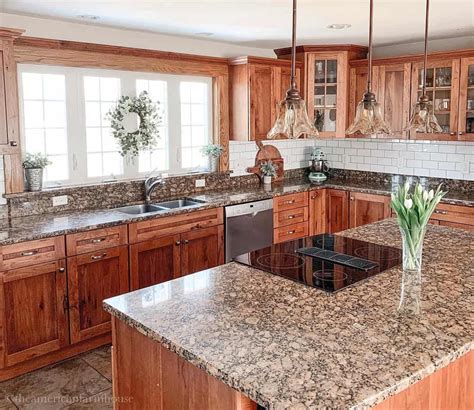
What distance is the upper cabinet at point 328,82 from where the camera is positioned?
18.5ft

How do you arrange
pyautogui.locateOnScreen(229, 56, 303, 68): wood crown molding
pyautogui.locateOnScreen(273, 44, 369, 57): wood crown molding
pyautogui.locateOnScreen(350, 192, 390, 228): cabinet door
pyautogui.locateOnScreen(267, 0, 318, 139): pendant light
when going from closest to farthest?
pyautogui.locateOnScreen(267, 0, 318, 139): pendant light
pyautogui.locateOnScreen(229, 56, 303, 68): wood crown molding
pyautogui.locateOnScreen(350, 192, 390, 228): cabinet door
pyautogui.locateOnScreen(273, 44, 369, 57): wood crown molding

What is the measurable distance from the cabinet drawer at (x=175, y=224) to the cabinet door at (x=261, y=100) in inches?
44.9

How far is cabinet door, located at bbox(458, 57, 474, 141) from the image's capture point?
4.89 metres

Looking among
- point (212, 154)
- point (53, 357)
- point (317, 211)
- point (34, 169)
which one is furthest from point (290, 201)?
point (53, 357)

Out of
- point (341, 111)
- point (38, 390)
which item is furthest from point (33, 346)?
point (341, 111)

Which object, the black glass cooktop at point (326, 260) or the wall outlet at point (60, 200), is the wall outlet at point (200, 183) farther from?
the black glass cooktop at point (326, 260)

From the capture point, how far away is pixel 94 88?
4523 millimetres

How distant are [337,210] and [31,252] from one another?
3.42 m

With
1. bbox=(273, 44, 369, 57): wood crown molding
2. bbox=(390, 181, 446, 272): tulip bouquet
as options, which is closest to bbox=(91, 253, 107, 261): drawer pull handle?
bbox=(390, 181, 446, 272): tulip bouquet

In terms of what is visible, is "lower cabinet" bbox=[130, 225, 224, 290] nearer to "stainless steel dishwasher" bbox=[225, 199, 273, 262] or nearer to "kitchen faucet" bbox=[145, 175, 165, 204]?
"stainless steel dishwasher" bbox=[225, 199, 273, 262]

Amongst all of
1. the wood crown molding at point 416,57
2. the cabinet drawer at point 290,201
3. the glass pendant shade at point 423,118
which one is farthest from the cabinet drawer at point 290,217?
the glass pendant shade at point 423,118

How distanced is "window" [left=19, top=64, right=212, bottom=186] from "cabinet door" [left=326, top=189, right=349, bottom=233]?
1526 millimetres

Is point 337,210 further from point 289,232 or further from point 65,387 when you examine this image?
point 65,387

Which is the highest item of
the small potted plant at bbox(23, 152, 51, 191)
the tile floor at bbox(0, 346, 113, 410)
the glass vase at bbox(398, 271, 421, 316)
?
the small potted plant at bbox(23, 152, 51, 191)
